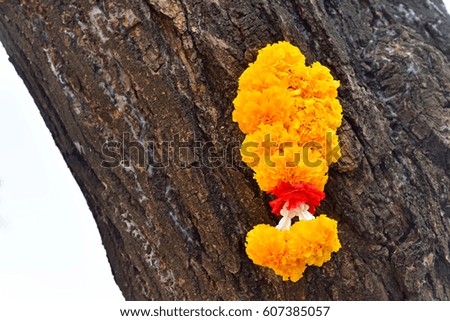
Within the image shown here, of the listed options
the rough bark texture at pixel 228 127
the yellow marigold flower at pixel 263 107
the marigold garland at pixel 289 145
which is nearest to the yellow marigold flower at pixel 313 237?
the marigold garland at pixel 289 145

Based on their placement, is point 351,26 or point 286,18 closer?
point 286,18

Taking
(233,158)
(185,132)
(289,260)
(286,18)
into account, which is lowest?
(289,260)

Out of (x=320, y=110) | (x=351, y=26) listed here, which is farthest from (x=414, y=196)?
(x=351, y=26)

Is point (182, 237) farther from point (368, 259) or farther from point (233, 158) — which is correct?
point (368, 259)

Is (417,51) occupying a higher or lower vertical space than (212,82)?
lower

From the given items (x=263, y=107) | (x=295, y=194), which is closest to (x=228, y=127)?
(x=263, y=107)

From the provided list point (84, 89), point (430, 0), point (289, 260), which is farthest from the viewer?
point (430, 0)

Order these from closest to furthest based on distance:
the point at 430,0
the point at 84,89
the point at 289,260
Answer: the point at 289,260 < the point at 84,89 < the point at 430,0
